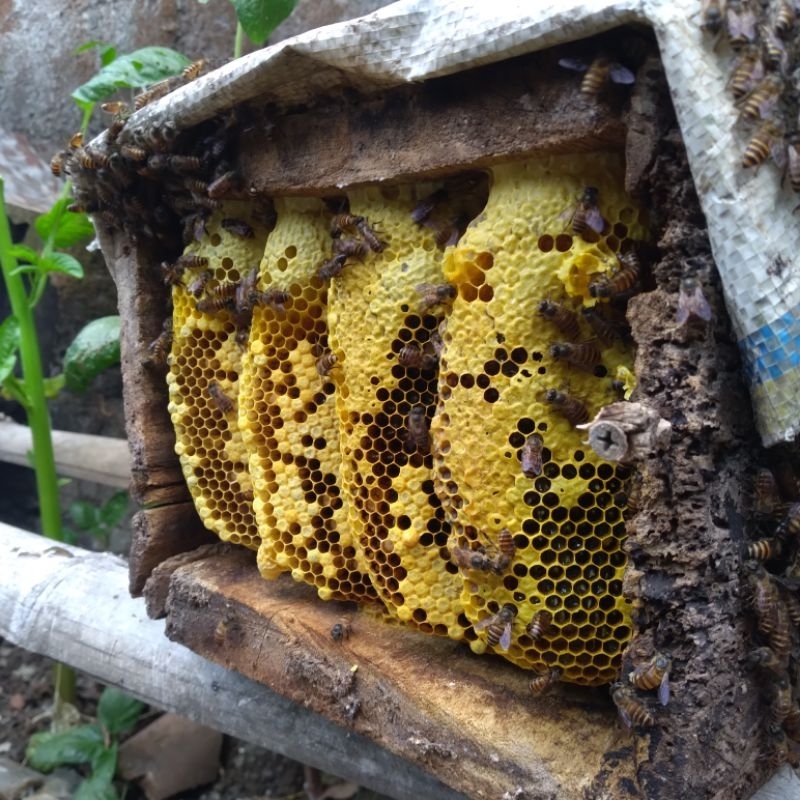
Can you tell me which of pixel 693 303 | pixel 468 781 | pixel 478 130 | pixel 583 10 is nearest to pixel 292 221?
pixel 478 130

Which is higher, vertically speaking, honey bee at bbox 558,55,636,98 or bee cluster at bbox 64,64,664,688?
honey bee at bbox 558,55,636,98

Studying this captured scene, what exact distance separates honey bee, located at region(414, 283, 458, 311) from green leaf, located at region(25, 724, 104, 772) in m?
2.38

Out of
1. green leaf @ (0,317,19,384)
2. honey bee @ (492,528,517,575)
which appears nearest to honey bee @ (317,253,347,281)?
honey bee @ (492,528,517,575)

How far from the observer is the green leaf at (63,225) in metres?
3.09

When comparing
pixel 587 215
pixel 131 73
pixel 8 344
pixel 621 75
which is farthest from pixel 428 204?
pixel 8 344

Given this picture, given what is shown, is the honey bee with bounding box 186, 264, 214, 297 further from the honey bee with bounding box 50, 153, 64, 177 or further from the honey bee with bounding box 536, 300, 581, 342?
the honey bee with bounding box 536, 300, 581, 342

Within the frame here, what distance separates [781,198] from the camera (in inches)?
46.8

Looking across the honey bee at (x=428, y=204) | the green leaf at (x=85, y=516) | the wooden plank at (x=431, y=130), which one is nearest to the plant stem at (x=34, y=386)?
the green leaf at (x=85, y=516)

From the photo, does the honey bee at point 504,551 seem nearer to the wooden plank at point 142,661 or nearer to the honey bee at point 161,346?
the wooden plank at point 142,661

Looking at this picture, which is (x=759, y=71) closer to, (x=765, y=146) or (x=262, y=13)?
(x=765, y=146)

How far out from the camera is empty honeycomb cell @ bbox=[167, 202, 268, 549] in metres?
2.05

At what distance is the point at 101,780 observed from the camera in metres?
2.98

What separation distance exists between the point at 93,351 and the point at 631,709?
8.15 feet

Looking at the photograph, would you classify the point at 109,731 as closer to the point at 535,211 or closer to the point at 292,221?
the point at 292,221
